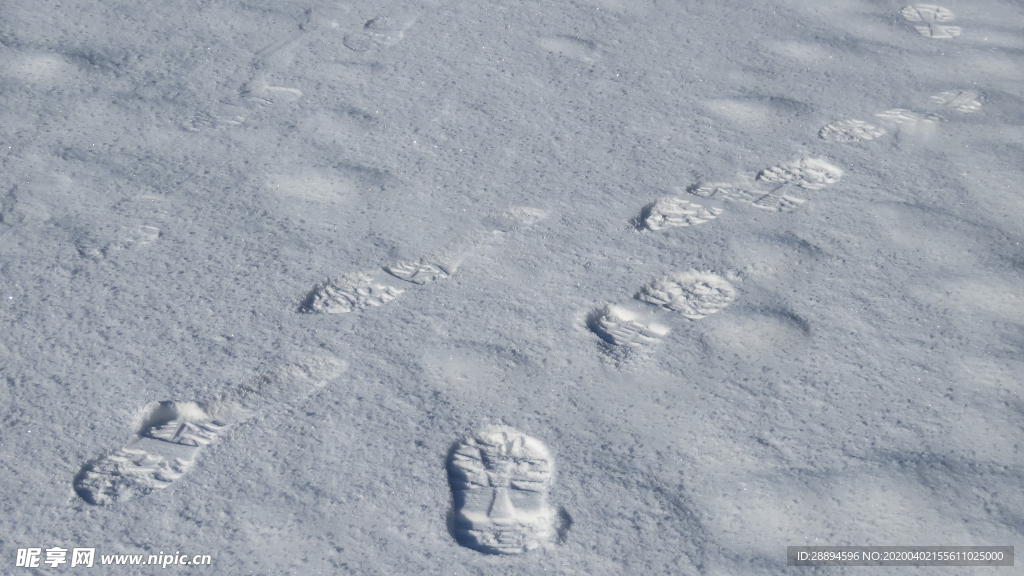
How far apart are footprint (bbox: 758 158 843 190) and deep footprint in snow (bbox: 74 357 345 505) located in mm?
907

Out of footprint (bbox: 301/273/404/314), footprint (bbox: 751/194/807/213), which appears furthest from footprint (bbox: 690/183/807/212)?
footprint (bbox: 301/273/404/314)

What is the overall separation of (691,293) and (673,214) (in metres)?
0.22

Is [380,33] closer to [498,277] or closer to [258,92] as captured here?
[258,92]

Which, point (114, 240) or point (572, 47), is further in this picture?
point (572, 47)

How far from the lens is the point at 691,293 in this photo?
1.43 metres

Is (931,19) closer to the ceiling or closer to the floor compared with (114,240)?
closer to the ceiling

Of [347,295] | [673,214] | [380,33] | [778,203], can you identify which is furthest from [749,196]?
[380,33]

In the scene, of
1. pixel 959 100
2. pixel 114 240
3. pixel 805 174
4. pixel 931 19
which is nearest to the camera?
pixel 114 240

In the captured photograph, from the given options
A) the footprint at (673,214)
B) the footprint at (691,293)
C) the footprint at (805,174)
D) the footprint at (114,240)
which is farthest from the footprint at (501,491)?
the footprint at (805,174)

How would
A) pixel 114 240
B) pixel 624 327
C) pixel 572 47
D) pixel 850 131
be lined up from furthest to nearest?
1. pixel 572 47
2. pixel 850 131
3. pixel 114 240
4. pixel 624 327

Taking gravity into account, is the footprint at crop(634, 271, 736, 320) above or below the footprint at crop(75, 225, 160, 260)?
above

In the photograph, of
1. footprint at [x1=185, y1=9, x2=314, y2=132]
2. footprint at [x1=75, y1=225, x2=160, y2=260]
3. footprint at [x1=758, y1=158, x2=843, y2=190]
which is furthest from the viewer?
footprint at [x1=185, y1=9, x2=314, y2=132]

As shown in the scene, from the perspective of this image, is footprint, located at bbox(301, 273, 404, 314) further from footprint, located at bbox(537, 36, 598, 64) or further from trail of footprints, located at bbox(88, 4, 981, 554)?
footprint, located at bbox(537, 36, 598, 64)

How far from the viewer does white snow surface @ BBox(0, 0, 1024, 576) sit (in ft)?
3.56
